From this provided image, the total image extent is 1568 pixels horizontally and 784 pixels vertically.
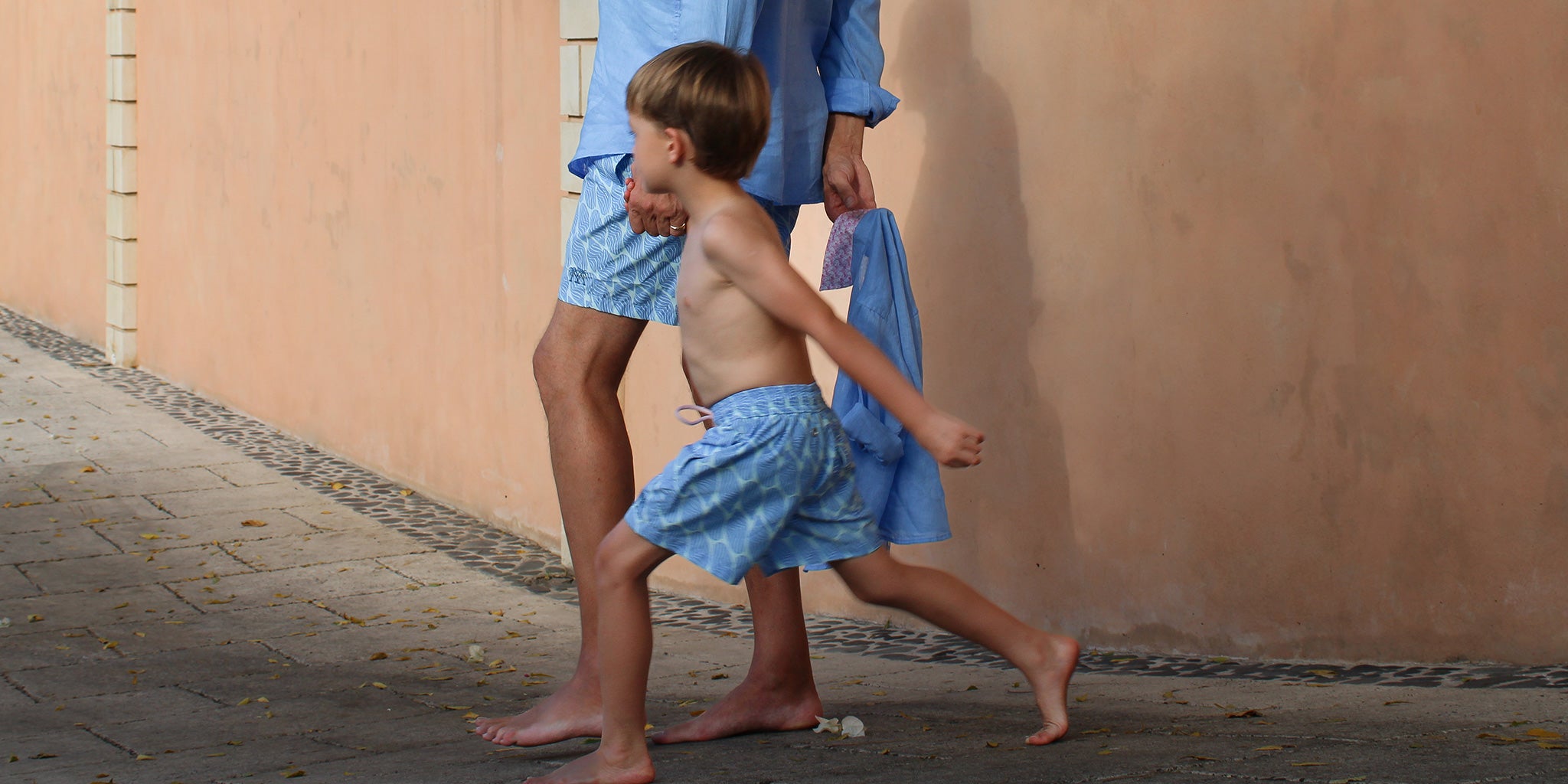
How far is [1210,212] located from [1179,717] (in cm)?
134

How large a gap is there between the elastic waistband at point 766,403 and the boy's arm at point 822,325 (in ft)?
0.38

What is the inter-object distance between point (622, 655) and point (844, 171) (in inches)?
46.9

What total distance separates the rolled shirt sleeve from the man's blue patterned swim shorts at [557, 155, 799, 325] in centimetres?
42

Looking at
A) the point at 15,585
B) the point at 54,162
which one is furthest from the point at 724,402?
the point at 54,162

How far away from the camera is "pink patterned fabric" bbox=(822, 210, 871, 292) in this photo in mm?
3412

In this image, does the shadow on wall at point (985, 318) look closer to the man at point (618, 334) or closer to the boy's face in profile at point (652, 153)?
the man at point (618, 334)

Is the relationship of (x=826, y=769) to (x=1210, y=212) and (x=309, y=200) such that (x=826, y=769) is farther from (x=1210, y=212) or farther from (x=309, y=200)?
(x=309, y=200)

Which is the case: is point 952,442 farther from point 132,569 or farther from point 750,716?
point 132,569

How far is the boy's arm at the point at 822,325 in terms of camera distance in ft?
8.51

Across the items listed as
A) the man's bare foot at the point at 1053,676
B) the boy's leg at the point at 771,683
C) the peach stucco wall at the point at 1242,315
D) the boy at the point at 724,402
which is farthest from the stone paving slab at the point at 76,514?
the man's bare foot at the point at 1053,676

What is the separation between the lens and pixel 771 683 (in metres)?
3.27

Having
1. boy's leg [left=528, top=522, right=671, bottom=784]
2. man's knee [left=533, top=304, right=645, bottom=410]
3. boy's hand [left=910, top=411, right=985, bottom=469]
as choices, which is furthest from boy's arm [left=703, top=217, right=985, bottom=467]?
man's knee [left=533, top=304, right=645, bottom=410]

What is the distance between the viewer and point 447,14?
673 cm

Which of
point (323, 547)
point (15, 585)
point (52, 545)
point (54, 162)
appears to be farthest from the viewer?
point (54, 162)
